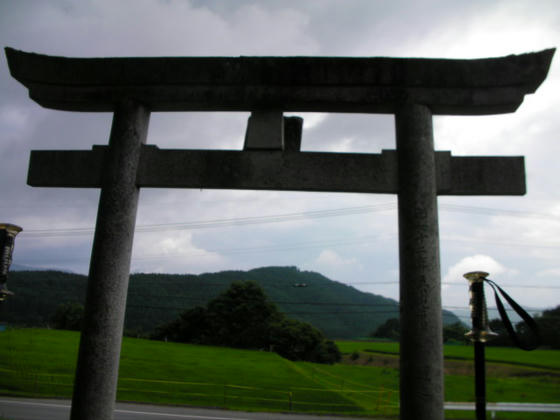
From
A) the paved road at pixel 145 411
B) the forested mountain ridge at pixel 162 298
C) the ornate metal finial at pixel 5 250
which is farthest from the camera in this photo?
the forested mountain ridge at pixel 162 298

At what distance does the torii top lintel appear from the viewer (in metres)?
4.22

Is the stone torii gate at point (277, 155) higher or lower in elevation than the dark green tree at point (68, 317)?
higher

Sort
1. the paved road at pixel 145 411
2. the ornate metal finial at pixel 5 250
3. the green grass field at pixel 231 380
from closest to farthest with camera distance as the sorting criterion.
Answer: the ornate metal finial at pixel 5 250 → the paved road at pixel 145 411 → the green grass field at pixel 231 380

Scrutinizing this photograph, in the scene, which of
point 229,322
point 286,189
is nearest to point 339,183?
point 286,189

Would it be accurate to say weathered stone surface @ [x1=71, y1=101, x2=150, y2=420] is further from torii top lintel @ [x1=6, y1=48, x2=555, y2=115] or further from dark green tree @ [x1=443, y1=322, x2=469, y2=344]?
dark green tree @ [x1=443, y1=322, x2=469, y2=344]

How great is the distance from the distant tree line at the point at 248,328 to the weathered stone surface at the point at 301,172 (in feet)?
157

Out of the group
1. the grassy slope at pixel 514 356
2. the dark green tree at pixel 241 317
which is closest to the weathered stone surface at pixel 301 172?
the grassy slope at pixel 514 356

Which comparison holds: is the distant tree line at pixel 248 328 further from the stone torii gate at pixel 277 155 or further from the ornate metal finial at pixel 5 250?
the stone torii gate at pixel 277 155

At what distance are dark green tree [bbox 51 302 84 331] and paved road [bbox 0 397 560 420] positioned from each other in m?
43.7

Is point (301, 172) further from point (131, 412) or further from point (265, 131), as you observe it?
point (131, 412)

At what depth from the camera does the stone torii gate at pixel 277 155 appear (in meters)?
3.79

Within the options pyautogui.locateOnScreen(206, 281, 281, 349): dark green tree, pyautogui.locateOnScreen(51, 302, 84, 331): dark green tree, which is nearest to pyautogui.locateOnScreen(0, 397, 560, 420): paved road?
pyautogui.locateOnScreen(206, 281, 281, 349): dark green tree

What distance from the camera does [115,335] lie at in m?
3.93

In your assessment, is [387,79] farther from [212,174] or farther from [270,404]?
[270,404]
